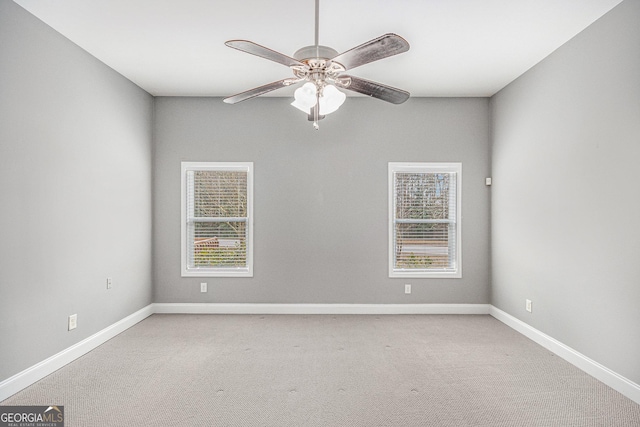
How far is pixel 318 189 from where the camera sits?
4.70m

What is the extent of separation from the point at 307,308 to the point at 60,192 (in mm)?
3010

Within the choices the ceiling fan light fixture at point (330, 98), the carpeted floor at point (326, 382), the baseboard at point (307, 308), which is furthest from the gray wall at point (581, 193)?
the ceiling fan light fixture at point (330, 98)

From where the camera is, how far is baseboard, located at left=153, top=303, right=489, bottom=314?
4.64m

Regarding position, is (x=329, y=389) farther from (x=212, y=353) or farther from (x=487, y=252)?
(x=487, y=252)

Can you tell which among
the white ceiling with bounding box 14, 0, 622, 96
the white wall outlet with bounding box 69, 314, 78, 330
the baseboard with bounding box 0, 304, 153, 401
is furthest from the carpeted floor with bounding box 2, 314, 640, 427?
the white ceiling with bounding box 14, 0, 622, 96

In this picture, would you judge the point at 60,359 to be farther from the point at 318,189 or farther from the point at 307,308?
the point at 318,189

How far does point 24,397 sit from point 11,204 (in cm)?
140

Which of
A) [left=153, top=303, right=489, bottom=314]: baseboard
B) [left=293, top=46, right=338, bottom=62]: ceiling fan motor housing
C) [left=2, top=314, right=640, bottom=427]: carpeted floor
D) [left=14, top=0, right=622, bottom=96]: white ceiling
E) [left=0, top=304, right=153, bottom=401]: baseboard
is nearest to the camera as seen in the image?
[left=293, top=46, right=338, bottom=62]: ceiling fan motor housing

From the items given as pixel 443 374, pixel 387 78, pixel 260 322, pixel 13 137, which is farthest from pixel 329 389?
pixel 387 78

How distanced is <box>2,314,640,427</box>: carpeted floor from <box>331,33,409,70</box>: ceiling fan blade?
2232 mm

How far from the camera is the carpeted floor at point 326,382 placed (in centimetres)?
230

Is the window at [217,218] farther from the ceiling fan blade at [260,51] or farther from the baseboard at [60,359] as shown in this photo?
the ceiling fan blade at [260,51]

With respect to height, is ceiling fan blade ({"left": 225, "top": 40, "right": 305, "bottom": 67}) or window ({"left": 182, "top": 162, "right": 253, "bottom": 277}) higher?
ceiling fan blade ({"left": 225, "top": 40, "right": 305, "bottom": 67})

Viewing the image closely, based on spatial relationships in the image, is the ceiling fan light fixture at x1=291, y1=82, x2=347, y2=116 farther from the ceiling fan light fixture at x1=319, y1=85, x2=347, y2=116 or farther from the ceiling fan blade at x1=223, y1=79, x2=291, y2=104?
the ceiling fan blade at x1=223, y1=79, x2=291, y2=104
